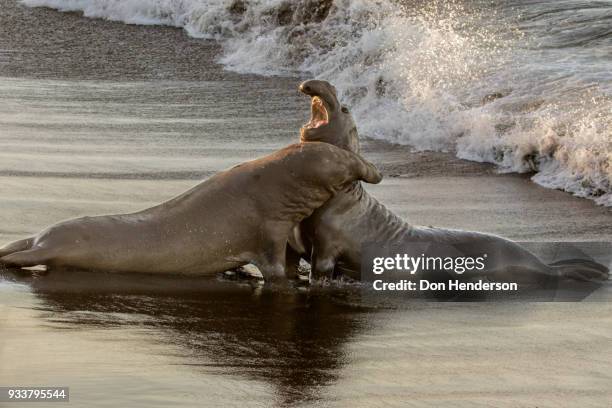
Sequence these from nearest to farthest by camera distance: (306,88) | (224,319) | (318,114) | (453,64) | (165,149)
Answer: (224,319) → (306,88) → (318,114) → (165,149) → (453,64)

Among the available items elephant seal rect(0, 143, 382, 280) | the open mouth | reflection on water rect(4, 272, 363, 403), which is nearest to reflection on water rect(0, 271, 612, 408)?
reflection on water rect(4, 272, 363, 403)

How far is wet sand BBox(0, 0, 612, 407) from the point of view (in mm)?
5387

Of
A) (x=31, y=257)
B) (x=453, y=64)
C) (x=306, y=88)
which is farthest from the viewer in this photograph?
(x=453, y=64)

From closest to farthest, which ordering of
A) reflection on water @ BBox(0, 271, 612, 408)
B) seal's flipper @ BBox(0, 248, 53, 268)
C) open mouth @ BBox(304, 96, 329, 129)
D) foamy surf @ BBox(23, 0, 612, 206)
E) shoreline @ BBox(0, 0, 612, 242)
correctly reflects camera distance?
reflection on water @ BBox(0, 271, 612, 408), seal's flipper @ BBox(0, 248, 53, 268), open mouth @ BBox(304, 96, 329, 129), shoreline @ BBox(0, 0, 612, 242), foamy surf @ BBox(23, 0, 612, 206)

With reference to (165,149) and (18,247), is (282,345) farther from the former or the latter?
(165,149)

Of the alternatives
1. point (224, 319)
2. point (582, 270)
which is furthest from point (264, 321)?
point (582, 270)

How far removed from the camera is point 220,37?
20234 millimetres

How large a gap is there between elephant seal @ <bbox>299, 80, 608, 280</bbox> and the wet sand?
0.89ft

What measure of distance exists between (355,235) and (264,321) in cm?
115

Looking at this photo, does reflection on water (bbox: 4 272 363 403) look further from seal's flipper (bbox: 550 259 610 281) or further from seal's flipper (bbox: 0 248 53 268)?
seal's flipper (bbox: 550 259 610 281)

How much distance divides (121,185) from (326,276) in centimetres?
279

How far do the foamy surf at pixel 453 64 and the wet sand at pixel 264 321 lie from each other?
0.54 metres

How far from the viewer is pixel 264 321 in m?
6.57

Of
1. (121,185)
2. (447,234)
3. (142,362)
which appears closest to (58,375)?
(142,362)
